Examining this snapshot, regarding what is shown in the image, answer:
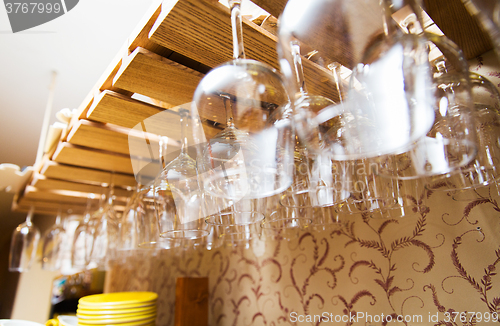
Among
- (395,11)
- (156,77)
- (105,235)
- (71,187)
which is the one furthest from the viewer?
(71,187)

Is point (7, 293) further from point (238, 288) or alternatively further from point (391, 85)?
point (391, 85)

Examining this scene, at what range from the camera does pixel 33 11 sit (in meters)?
1.01

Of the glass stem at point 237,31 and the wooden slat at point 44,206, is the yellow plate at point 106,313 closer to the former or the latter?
the wooden slat at point 44,206

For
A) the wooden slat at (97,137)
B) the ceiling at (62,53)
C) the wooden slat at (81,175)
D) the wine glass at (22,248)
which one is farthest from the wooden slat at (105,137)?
the wine glass at (22,248)

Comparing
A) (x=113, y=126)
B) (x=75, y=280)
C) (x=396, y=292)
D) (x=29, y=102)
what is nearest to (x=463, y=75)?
(x=396, y=292)

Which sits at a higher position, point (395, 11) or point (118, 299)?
point (395, 11)

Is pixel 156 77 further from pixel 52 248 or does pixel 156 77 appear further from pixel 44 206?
pixel 44 206

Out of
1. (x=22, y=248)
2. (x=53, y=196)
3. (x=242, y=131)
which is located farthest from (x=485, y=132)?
(x=22, y=248)

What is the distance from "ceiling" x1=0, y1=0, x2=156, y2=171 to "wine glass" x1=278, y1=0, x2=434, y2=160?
0.81m

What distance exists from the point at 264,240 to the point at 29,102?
135cm

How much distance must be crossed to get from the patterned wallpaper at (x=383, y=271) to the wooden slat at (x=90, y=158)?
0.58 m

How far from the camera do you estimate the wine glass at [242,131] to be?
0.31 metres

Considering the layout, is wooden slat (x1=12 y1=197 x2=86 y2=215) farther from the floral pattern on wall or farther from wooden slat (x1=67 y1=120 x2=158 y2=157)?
the floral pattern on wall

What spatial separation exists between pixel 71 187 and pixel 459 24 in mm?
1526
